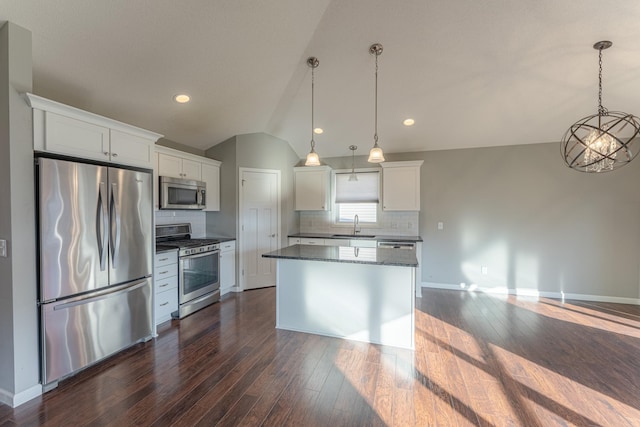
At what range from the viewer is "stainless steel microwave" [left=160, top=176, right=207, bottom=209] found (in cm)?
374

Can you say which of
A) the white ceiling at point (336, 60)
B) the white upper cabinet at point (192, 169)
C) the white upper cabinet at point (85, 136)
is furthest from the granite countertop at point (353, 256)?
the white ceiling at point (336, 60)

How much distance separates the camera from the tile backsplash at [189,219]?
409 cm

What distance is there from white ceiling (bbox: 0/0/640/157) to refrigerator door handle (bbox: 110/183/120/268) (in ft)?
3.98

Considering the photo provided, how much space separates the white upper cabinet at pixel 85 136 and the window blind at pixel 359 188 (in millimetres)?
3325

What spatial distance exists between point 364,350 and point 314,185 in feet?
10.7

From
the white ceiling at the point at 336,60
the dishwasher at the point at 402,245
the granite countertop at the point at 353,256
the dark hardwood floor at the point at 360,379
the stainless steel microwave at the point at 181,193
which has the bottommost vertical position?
the dark hardwood floor at the point at 360,379

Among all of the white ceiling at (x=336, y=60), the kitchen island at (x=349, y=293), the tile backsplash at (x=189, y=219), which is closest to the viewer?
the white ceiling at (x=336, y=60)

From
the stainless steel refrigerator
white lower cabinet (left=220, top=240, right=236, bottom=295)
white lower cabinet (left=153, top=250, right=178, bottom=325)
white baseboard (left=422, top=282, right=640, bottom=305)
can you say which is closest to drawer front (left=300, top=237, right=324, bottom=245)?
white lower cabinet (left=220, top=240, right=236, bottom=295)

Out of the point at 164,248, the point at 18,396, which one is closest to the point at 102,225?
the point at 164,248

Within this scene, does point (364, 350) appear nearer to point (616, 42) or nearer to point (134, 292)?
point (134, 292)

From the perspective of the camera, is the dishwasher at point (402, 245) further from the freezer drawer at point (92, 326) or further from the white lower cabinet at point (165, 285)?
the freezer drawer at point (92, 326)

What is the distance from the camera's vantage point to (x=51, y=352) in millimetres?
2146

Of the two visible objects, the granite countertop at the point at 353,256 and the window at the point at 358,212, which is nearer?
the granite countertop at the point at 353,256

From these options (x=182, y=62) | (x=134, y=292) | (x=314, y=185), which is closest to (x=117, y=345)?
(x=134, y=292)
